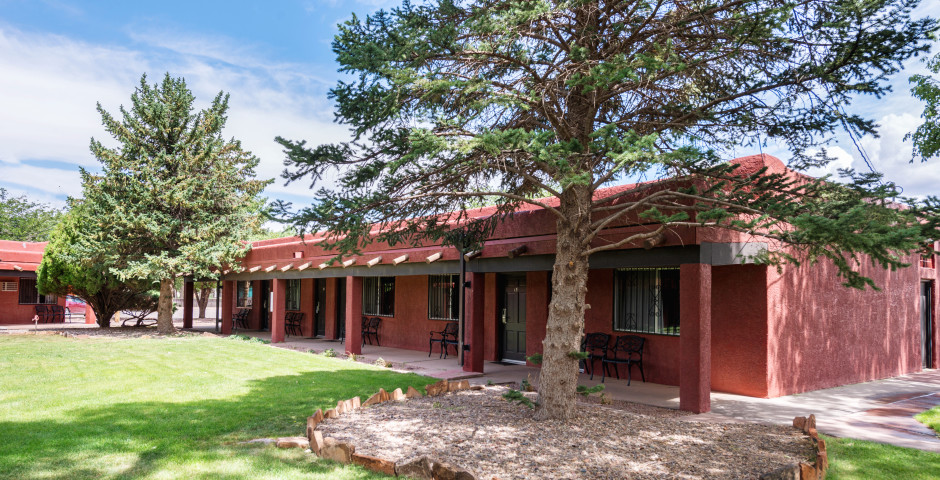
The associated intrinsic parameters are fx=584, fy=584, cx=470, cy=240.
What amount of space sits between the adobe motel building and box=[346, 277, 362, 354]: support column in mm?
32

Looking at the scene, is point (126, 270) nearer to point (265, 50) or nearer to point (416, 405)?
point (265, 50)

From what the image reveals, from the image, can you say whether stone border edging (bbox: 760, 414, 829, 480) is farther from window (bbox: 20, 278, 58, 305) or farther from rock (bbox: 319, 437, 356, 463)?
window (bbox: 20, 278, 58, 305)

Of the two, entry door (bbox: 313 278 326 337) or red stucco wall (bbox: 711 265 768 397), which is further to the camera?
entry door (bbox: 313 278 326 337)

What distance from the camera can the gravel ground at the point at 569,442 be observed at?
215 inches

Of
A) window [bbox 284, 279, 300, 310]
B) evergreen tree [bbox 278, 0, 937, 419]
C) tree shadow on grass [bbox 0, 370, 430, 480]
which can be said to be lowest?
tree shadow on grass [bbox 0, 370, 430, 480]

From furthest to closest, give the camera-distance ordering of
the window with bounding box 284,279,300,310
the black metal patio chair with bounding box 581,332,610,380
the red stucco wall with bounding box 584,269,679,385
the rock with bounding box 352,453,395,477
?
the window with bounding box 284,279,300,310, the black metal patio chair with bounding box 581,332,610,380, the red stucco wall with bounding box 584,269,679,385, the rock with bounding box 352,453,395,477

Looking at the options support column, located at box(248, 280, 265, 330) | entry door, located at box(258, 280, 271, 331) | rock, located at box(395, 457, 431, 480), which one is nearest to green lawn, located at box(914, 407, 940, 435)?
rock, located at box(395, 457, 431, 480)

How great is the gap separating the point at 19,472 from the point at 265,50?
14.1m

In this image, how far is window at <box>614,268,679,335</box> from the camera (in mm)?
11070

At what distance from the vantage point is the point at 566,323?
7.23 meters

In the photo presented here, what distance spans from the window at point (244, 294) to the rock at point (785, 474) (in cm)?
2412

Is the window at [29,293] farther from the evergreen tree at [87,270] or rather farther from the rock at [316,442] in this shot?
the rock at [316,442]

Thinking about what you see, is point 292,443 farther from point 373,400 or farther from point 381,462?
point 373,400

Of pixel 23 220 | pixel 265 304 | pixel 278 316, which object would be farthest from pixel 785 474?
pixel 23 220
